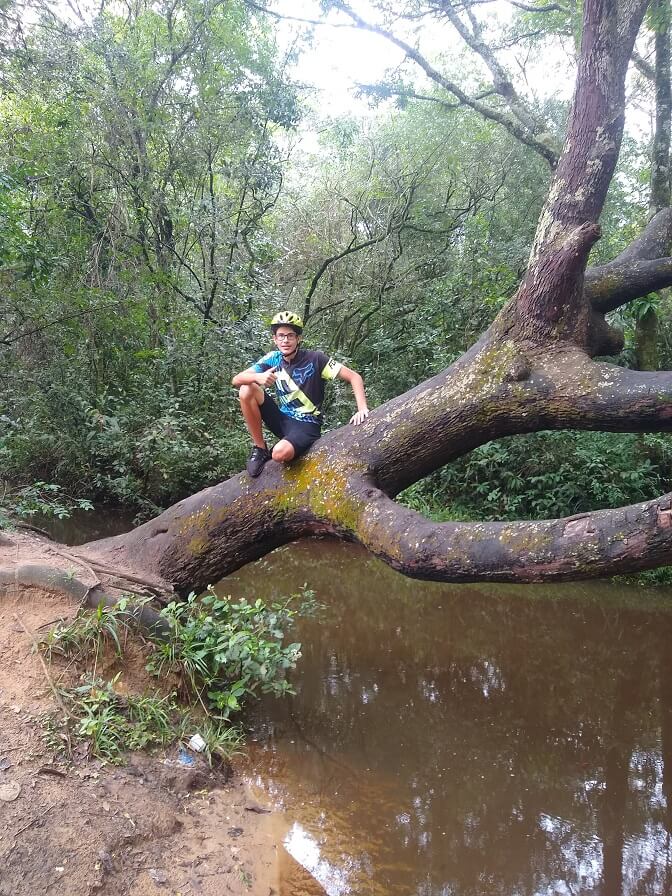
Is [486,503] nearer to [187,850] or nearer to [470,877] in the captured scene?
[470,877]

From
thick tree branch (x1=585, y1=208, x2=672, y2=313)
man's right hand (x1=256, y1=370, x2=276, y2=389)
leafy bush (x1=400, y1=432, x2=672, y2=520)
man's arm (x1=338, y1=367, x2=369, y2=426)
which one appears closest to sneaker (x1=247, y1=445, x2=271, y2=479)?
man's right hand (x1=256, y1=370, x2=276, y2=389)

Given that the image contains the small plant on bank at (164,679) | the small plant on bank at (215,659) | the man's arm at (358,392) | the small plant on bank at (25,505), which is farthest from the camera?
the small plant on bank at (25,505)

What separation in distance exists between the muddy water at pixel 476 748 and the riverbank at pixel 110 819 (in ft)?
0.82

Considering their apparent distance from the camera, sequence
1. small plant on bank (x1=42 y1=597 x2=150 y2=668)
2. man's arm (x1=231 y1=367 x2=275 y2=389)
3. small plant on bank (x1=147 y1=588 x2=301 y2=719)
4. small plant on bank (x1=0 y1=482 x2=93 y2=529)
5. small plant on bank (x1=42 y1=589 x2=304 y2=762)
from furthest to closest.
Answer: small plant on bank (x1=0 y1=482 x2=93 y2=529)
man's arm (x1=231 y1=367 x2=275 y2=389)
small plant on bank (x1=147 y1=588 x2=301 y2=719)
small plant on bank (x1=42 y1=597 x2=150 y2=668)
small plant on bank (x1=42 y1=589 x2=304 y2=762)

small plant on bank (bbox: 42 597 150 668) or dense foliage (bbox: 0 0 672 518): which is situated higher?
dense foliage (bbox: 0 0 672 518)

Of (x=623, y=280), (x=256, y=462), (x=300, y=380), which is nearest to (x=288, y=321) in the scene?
(x=300, y=380)

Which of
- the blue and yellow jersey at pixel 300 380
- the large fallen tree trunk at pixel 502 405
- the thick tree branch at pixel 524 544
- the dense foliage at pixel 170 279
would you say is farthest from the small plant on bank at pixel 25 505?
the thick tree branch at pixel 524 544

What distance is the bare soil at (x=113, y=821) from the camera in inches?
92.8

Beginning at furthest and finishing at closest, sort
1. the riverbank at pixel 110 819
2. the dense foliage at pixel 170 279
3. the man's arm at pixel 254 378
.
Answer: the dense foliage at pixel 170 279 < the man's arm at pixel 254 378 < the riverbank at pixel 110 819

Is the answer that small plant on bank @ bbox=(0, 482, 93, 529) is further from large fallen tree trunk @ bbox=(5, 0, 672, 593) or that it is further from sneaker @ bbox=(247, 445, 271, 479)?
sneaker @ bbox=(247, 445, 271, 479)

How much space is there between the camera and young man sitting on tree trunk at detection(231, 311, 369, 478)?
409 cm

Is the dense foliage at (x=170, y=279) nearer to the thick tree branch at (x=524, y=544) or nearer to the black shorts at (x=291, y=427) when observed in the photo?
the black shorts at (x=291, y=427)

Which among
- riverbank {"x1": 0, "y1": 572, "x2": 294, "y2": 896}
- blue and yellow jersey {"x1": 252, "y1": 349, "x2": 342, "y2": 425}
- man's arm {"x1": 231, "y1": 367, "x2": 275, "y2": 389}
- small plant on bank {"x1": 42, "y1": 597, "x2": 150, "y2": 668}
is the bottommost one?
riverbank {"x1": 0, "y1": 572, "x2": 294, "y2": 896}

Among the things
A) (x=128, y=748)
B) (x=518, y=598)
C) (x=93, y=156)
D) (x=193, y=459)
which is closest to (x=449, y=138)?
(x=93, y=156)
